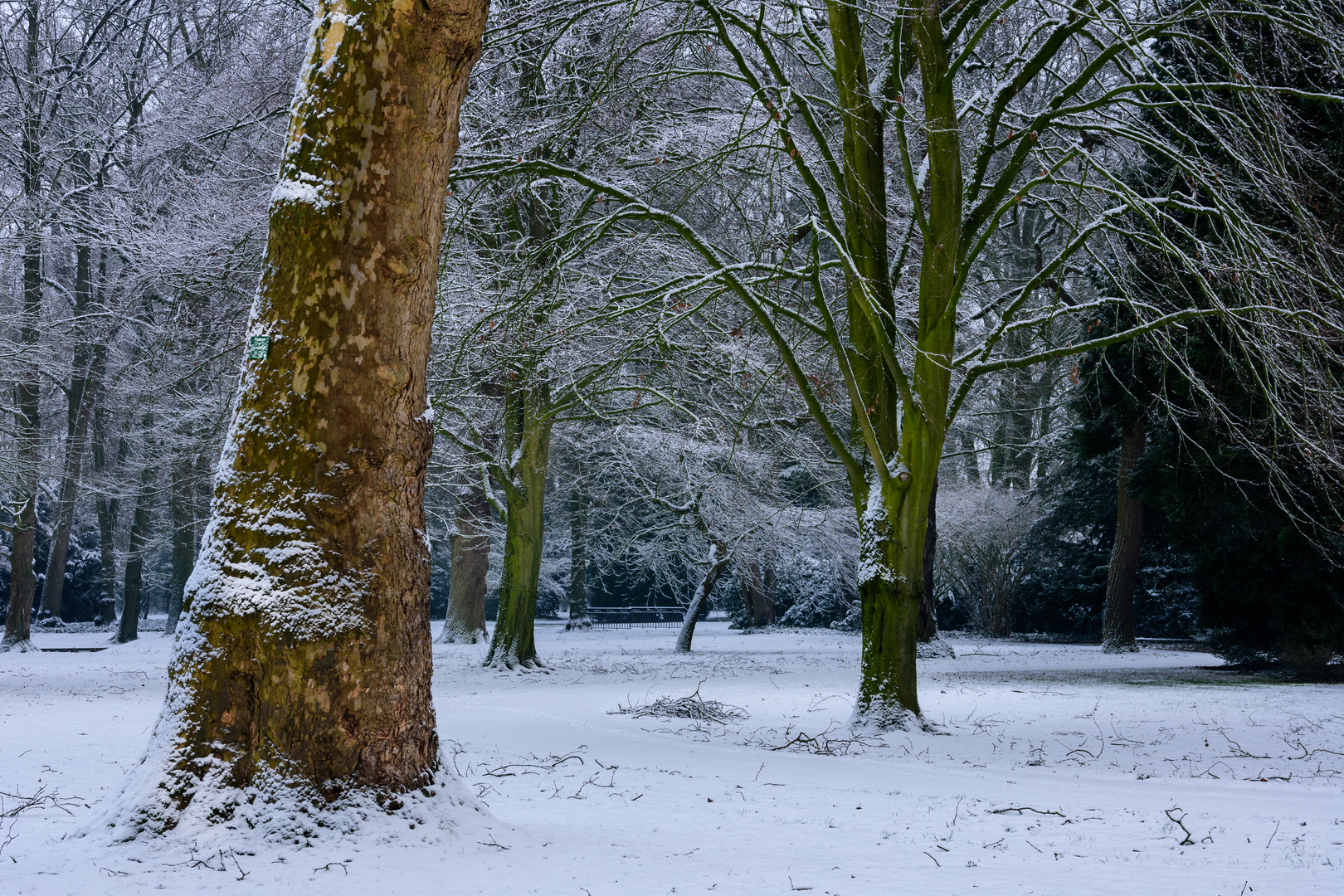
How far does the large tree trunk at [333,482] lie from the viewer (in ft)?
11.7

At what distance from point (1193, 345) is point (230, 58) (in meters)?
14.3

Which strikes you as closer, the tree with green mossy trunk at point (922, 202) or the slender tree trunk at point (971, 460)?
the tree with green mossy trunk at point (922, 202)

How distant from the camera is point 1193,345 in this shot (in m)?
11.8

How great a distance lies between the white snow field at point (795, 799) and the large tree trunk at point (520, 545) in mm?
2444

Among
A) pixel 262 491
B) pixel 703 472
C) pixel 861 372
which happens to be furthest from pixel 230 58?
pixel 262 491

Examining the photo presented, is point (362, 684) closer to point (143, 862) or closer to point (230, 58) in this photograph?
point (143, 862)

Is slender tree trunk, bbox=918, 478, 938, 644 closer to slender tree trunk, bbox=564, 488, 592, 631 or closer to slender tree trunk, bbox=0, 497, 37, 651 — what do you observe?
slender tree trunk, bbox=564, 488, 592, 631

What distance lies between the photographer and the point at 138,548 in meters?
23.0

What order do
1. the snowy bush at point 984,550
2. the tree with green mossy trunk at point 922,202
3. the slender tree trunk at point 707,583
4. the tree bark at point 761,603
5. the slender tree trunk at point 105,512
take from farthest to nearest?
1. the tree bark at point 761,603
2. the slender tree trunk at point 105,512
3. the snowy bush at point 984,550
4. the slender tree trunk at point 707,583
5. the tree with green mossy trunk at point 922,202

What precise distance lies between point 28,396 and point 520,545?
12.2 meters

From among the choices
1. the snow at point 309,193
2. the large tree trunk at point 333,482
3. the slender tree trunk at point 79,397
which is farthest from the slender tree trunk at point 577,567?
the snow at point 309,193

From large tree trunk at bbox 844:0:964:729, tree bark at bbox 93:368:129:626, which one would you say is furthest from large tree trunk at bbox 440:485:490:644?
large tree trunk at bbox 844:0:964:729

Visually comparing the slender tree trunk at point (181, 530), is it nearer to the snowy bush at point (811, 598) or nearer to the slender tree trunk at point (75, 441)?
the slender tree trunk at point (75, 441)

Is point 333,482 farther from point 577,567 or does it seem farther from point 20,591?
point 577,567
